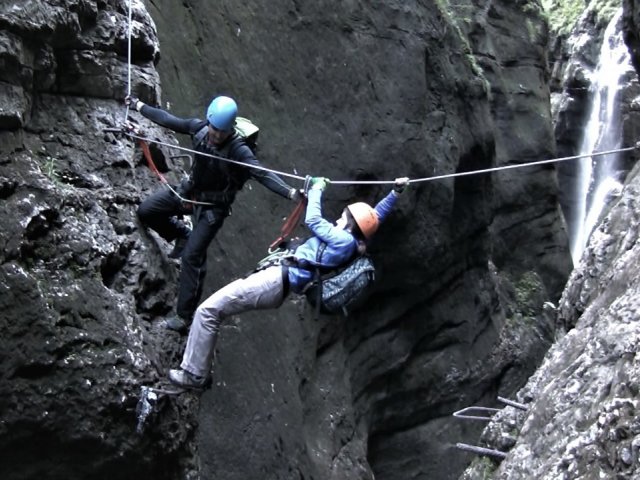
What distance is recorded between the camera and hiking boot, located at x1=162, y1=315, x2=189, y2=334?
7.16 m

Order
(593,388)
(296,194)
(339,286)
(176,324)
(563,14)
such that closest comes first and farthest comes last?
(593,388) < (339,286) < (296,194) < (176,324) < (563,14)

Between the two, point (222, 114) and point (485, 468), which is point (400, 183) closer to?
point (222, 114)

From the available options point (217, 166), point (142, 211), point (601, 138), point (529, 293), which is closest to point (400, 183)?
point (217, 166)

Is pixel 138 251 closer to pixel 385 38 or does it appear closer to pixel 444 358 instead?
pixel 385 38

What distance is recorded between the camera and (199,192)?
732 centimetres

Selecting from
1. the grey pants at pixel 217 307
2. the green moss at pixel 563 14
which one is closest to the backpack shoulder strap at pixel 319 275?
the grey pants at pixel 217 307

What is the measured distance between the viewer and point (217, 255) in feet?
31.1

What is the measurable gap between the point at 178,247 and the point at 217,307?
3.52 ft

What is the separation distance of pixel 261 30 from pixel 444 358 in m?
6.38

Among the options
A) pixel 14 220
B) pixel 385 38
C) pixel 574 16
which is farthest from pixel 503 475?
pixel 574 16

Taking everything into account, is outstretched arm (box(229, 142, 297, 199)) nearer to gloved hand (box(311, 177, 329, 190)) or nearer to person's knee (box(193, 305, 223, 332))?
gloved hand (box(311, 177, 329, 190))

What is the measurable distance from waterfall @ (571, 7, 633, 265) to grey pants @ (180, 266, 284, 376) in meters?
17.8

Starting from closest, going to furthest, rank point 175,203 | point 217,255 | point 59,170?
point 59,170 < point 175,203 < point 217,255

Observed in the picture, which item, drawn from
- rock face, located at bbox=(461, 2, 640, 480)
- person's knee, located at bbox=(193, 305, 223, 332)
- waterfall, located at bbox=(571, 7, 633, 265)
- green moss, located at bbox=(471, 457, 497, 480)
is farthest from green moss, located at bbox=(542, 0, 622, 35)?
person's knee, located at bbox=(193, 305, 223, 332)
